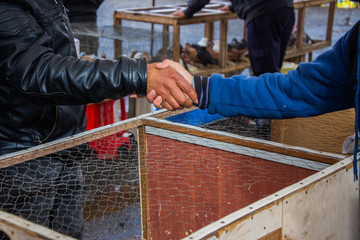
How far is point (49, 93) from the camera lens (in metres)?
1.20

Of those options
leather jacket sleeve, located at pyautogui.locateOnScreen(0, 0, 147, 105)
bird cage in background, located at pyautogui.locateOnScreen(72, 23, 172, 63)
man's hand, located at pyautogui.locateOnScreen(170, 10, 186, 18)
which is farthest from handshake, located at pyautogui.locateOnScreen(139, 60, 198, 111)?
man's hand, located at pyautogui.locateOnScreen(170, 10, 186, 18)

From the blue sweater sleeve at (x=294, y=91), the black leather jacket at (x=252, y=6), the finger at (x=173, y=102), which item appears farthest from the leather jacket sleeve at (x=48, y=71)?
the black leather jacket at (x=252, y=6)

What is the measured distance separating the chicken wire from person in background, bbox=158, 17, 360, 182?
14cm

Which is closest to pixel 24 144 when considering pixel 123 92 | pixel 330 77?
pixel 123 92

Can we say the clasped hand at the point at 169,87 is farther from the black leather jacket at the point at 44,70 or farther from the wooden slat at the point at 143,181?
the wooden slat at the point at 143,181

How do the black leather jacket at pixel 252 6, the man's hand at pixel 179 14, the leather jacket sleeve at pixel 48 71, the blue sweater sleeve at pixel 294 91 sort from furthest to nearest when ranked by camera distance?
the man's hand at pixel 179 14 → the black leather jacket at pixel 252 6 → the blue sweater sleeve at pixel 294 91 → the leather jacket sleeve at pixel 48 71

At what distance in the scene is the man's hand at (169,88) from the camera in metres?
1.34

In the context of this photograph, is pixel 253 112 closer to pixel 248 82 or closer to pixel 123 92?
pixel 248 82

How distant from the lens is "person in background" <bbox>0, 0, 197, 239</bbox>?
1.18 meters

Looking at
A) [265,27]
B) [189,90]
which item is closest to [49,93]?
[189,90]

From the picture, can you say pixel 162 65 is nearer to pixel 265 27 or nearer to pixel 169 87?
pixel 169 87

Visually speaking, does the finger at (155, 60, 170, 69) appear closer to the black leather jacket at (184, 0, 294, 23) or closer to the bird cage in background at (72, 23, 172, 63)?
the bird cage in background at (72, 23, 172, 63)

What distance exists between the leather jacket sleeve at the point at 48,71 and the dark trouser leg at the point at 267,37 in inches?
89.5

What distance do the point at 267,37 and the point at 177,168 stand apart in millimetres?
1883
